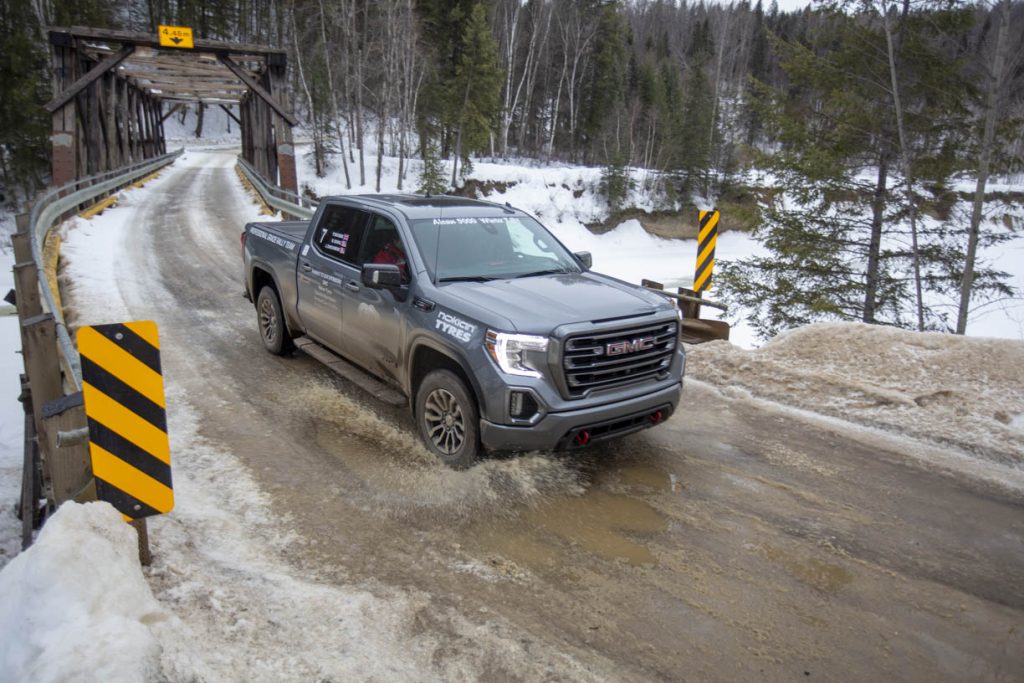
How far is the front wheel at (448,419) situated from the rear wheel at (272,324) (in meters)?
2.95

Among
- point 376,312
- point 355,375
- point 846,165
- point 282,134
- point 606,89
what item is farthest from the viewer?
point 606,89

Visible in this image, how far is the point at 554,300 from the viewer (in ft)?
16.9

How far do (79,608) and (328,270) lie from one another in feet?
13.5

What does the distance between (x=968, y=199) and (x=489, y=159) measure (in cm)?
4464

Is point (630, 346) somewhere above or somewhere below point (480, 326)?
below

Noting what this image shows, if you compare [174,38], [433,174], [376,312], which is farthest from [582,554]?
[433,174]

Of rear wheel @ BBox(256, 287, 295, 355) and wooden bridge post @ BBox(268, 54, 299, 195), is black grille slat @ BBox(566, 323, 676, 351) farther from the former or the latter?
wooden bridge post @ BBox(268, 54, 299, 195)

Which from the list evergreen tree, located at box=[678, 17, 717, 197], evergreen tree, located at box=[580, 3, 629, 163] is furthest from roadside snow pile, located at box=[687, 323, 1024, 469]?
evergreen tree, located at box=[580, 3, 629, 163]

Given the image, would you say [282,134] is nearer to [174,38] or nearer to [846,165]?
[174,38]

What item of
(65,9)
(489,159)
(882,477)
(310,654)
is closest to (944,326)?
(882,477)

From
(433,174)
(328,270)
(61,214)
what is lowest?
(61,214)

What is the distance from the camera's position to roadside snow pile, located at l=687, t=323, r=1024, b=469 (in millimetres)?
6102

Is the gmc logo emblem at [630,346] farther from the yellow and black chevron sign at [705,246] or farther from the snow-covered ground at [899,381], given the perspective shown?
the yellow and black chevron sign at [705,246]

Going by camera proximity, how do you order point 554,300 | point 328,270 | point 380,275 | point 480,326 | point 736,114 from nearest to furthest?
point 480,326
point 554,300
point 380,275
point 328,270
point 736,114
